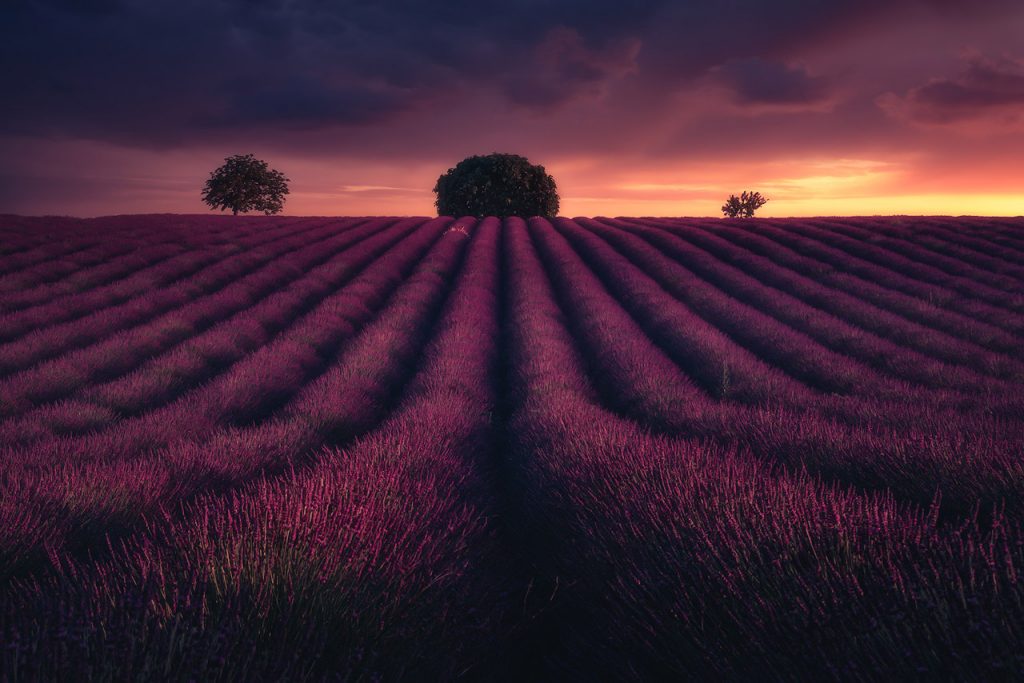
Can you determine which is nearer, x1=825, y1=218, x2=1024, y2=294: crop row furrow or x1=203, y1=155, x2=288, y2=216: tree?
x1=825, y1=218, x2=1024, y2=294: crop row furrow

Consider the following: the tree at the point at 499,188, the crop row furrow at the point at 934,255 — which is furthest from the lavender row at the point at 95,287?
the tree at the point at 499,188

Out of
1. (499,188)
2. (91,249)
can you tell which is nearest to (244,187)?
(499,188)

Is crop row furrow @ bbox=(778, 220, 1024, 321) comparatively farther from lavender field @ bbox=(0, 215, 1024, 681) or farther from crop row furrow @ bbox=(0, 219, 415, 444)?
crop row furrow @ bbox=(0, 219, 415, 444)

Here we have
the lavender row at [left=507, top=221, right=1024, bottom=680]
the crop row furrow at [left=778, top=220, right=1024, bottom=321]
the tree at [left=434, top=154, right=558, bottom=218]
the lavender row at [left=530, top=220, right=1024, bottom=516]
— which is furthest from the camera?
the tree at [left=434, top=154, right=558, bottom=218]

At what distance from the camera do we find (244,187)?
129ft

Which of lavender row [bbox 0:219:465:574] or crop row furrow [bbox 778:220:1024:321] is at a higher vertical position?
crop row furrow [bbox 778:220:1024:321]

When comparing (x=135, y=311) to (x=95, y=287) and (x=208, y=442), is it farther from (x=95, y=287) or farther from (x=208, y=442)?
(x=208, y=442)

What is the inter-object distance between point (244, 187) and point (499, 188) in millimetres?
17324

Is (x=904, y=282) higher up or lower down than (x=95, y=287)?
higher up

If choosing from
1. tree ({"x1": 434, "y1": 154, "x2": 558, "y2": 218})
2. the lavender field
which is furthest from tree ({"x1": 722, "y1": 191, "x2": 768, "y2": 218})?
the lavender field

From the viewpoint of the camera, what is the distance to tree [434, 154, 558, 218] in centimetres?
3703

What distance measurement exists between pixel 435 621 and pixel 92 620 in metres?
0.88

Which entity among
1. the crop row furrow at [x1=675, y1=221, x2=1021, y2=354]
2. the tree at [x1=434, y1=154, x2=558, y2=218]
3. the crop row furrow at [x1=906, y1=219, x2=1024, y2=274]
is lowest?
the crop row furrow at [x1=675, y1=221, x2=1021, y2=354]

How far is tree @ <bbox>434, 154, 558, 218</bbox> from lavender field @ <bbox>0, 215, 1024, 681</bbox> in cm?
2895
